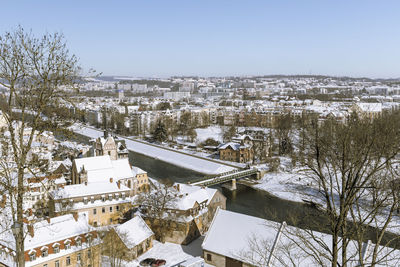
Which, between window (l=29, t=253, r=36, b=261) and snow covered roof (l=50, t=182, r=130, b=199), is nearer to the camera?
window (l=29, t=253, r=36, b=261)

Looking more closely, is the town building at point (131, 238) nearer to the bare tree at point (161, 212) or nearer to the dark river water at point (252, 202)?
the bare tree at point (161, 212)

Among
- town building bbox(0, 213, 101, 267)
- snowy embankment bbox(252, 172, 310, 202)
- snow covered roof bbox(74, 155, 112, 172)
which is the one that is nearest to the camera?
town building bbox(0, 213, 101, 267)

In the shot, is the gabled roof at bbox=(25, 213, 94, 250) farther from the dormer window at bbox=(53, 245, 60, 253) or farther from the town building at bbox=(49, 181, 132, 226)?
the town building at bbox=(49, 181, 132, 226)

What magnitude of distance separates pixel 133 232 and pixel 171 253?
226 cm

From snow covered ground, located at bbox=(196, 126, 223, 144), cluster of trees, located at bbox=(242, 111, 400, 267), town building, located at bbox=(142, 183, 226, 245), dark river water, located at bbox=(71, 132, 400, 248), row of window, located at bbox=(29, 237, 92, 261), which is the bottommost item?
dark river water, located at bbox=(71, 132, 400, 248)

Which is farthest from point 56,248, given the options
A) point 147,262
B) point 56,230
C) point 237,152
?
point 237,152

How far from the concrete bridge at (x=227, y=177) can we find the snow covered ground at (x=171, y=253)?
11.5 meters

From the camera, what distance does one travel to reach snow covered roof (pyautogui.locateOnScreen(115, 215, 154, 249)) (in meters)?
16.3

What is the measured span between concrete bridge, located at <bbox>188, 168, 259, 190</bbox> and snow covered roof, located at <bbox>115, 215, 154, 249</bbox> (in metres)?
12.2

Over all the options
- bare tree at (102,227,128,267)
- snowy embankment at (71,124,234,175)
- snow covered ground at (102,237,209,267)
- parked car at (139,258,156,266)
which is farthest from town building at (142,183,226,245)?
snowy embankment at (71,124,234,175)

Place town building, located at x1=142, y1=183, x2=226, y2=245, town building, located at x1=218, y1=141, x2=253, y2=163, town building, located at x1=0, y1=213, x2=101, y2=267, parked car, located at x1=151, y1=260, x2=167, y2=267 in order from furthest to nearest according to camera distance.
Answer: town building, located at x1=218, y1=141, x2=253, y2=163, town building, located at x1=142, y1=183, x2=226, y2=245, parked car, located at x1=151, y1=260, x2=167, y2=267, town building, located at x1=0, y1=213, x2=101, y2=267

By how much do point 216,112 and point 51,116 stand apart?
6887cm

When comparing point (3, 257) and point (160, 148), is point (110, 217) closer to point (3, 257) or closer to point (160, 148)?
point (3, 257)

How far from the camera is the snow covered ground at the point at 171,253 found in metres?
16.2
